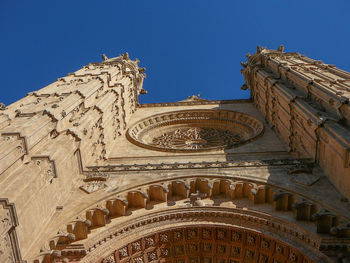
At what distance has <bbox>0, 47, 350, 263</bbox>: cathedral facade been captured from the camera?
8312mm

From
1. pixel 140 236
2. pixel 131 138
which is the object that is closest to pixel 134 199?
pixel 140 236

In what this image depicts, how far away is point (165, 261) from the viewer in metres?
Result: 9.60

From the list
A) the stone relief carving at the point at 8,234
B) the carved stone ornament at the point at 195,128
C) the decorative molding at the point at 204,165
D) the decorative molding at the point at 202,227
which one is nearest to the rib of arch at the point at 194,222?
the decorative molding at the point at 202,227

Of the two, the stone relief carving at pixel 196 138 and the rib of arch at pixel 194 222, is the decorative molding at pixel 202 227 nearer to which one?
the rib of arch at pixel 194 222

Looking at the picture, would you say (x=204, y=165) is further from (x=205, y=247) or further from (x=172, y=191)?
(x=205, y=247)

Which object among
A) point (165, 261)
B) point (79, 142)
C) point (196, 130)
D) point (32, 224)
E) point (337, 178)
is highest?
point (196, 130)

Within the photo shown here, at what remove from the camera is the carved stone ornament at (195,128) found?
1862 cm

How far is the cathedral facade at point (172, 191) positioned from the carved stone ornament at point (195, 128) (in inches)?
130

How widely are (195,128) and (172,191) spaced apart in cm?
1049

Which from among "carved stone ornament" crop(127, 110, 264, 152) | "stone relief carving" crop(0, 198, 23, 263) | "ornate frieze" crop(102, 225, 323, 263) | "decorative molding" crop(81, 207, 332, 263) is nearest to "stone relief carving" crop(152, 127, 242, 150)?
"carved stone ornament" crop(127, 110, 264, 152)

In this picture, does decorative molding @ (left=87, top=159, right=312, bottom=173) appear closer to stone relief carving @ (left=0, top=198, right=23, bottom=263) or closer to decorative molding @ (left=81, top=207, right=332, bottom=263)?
decorative molding @ (left=81, top=207, right=332, bottom=263)

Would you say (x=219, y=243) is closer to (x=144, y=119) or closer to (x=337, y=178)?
(x=337, y=178)

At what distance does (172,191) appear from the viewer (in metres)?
10.9

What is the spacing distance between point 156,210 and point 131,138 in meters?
7.77
